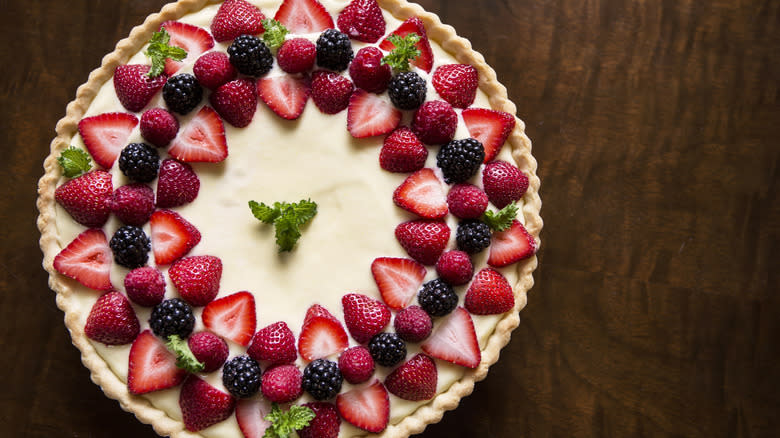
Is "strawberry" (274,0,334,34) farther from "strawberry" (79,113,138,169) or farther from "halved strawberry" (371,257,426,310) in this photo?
"halved strawberry" (371,257,426,310)

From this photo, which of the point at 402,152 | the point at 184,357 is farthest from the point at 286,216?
A: the point at 184,357

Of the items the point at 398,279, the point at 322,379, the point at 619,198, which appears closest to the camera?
the point at 322,379

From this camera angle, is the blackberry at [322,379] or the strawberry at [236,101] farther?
the strawberry at [236,101]

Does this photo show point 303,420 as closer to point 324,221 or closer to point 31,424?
point 324,221

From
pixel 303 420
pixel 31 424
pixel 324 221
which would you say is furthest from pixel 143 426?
pixel 324 221

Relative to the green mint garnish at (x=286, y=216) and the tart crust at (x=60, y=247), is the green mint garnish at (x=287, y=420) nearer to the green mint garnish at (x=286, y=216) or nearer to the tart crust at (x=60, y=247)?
the tart crust at (x=60, y=247)

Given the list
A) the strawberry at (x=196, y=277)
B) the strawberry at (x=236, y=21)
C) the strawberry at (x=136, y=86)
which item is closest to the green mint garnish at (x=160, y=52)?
the strawberry at (x=136, y=86)

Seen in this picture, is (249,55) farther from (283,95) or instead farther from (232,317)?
(232,317)
